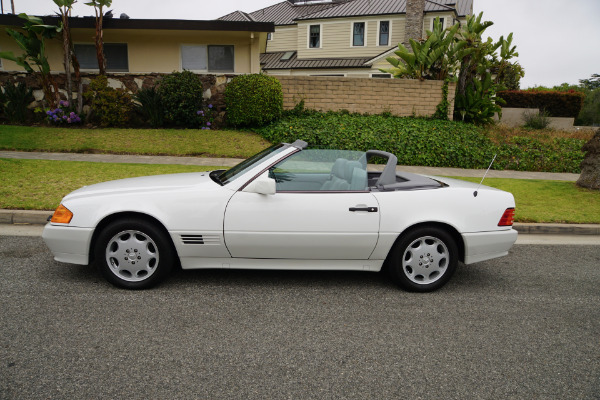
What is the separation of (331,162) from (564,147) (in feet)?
42.1

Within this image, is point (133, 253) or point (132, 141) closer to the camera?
point (133, 253)

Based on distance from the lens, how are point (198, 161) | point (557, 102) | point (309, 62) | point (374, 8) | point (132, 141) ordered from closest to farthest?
1. point (198, 161)
2. point (132, 141)
3. point (557, 102)
4. point (374, 8)
5. point (309, 62)

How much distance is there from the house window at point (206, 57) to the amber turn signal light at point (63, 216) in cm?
1407

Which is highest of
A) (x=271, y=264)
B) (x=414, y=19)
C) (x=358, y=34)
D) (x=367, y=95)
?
(x=414, y=19)

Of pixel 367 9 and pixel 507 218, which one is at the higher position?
pixel 367 9

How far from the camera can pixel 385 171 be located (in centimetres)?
473

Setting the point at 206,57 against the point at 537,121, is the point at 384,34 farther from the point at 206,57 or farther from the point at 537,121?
the point at 206,57

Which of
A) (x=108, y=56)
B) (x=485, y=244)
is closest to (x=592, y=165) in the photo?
(x=485, y=244)

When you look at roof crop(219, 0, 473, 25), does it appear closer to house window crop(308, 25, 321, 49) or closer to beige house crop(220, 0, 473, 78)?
beige house crop(220, 0, 473, 78)

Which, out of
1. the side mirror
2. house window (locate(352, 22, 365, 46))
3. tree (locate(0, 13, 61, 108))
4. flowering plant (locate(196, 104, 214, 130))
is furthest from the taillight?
house window (locate(352, 22, 365, 46))

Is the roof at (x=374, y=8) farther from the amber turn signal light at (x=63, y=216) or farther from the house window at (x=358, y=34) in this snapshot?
the amber turn signal light at (x=63, y=216)

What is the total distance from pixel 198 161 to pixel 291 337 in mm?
8420

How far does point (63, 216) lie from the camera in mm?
4301

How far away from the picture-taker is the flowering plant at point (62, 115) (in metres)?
14.1
